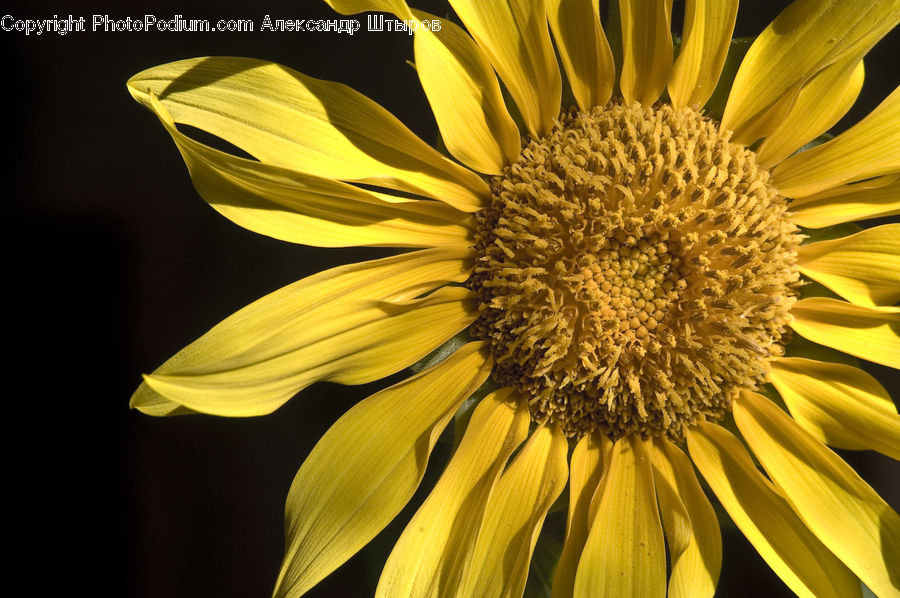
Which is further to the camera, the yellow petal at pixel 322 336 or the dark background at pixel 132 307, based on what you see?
the dark background at pixel 132 307

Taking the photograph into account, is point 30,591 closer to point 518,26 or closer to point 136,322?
point 136,322

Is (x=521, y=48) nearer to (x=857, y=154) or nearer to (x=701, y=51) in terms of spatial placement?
(x=701, y=51)

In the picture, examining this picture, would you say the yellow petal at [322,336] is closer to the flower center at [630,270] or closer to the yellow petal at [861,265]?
the flower center at [630,270]

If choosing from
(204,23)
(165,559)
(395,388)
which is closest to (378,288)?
(395,388)

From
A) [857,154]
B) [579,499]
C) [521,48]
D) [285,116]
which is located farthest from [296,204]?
[857,154]

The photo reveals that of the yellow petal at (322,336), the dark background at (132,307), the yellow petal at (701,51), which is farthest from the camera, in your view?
the dark background at (132,307)

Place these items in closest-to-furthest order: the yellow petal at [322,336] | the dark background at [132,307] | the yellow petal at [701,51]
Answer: the yellow petal at [322,336] < the yellow petal at [701,51] < the dark background at [132,307]

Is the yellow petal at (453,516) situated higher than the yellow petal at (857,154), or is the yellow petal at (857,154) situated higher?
the yellow petal at (857,154)

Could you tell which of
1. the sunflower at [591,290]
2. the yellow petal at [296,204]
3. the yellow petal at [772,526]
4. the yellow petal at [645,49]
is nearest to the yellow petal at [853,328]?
the sunflower at [591,290]

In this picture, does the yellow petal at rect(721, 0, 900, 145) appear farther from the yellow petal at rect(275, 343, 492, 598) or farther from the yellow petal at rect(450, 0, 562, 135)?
the yellow petal at rect(275, 343, 492, 598)
